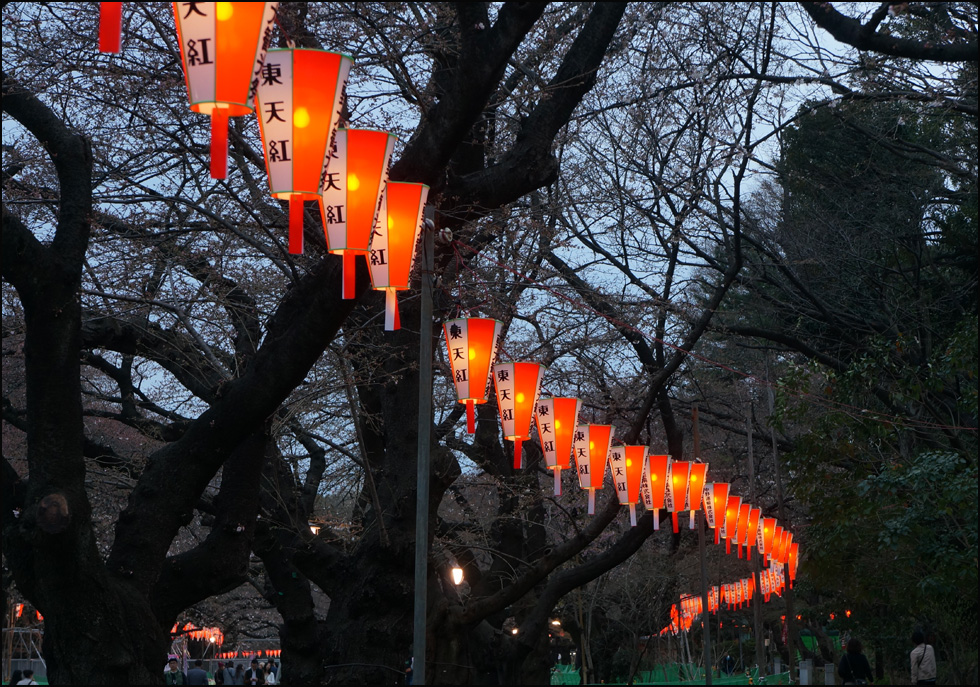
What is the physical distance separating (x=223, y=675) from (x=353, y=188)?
3173 centimetres

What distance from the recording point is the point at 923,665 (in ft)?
45.8

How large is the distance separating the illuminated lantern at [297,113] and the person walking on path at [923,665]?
1238cm

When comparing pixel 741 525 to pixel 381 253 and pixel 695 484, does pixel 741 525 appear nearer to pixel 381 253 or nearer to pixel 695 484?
pixel 695 484

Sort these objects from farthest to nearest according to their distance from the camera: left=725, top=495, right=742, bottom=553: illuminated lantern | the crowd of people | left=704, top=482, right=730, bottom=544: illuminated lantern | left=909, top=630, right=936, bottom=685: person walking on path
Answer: the crowd of people → left=725, top=495, right=742, bottom=553: illuminated lantern → left=704, top=482, right=730, bottom=544: illuminated lantern → left=909, top=630, right=936, bottom=685: person walking on path

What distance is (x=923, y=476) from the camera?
11.5 meters

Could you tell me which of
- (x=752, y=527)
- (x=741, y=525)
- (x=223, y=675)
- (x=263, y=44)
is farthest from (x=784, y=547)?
(x=223, y=675)

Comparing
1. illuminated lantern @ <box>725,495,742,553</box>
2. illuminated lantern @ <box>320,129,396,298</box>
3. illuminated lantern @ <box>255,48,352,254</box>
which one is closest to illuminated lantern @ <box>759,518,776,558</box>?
illuminated lantern @ <box>725,495,742,553</box>

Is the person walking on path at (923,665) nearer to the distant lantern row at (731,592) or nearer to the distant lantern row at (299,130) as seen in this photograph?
the distant lantern row at (299,130)

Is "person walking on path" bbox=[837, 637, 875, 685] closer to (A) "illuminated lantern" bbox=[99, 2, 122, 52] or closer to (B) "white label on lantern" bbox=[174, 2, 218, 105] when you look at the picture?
(B) "white label on lantern" bbox=[174, 2, 218, 105]

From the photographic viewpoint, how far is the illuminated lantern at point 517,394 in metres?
10.5

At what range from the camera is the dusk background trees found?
776 centimetres

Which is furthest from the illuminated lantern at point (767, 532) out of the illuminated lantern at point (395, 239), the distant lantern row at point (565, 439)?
the illuminated lantern at point (395, 239)

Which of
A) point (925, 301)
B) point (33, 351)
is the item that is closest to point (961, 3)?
point (925, 301)

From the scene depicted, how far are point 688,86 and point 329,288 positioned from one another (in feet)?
29.4
